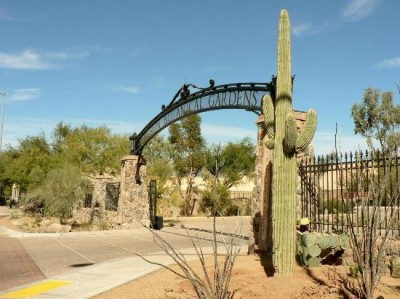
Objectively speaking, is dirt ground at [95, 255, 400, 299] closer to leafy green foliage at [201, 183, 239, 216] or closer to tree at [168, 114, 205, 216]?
leafy green foliage at [201, 183, 239, 216]

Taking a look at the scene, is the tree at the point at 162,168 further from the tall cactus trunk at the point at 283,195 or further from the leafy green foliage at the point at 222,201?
the tall cactus trunk at the point at 283,195

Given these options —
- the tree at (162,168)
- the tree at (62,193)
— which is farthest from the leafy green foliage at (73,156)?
the tree at (62,193)

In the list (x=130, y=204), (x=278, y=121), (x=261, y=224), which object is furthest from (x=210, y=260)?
(x=130, y=204)

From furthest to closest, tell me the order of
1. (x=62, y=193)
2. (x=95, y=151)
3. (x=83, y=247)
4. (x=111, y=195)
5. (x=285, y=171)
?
(x=95, y=151) → (x=111, y=195) → (x=62, y=193) → (x=83, y=247) → (x=285, y=171)

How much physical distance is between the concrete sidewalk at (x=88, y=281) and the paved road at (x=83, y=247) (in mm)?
479

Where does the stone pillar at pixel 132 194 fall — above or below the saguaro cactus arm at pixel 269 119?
below

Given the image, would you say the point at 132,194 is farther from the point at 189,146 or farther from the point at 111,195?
the point at 189,146

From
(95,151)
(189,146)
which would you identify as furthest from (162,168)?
(95,151)

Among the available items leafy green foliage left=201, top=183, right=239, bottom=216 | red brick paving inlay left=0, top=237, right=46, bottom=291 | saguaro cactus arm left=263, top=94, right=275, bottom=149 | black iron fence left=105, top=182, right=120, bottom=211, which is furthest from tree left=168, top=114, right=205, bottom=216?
saguaro cactus arm left=263, top=94, right=275, bottom=149

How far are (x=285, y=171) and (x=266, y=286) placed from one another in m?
2.13

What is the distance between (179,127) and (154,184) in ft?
54.2

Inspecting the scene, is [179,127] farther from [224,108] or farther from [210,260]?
[210,260]

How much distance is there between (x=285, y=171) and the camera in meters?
7.58

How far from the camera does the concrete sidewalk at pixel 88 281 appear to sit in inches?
291
